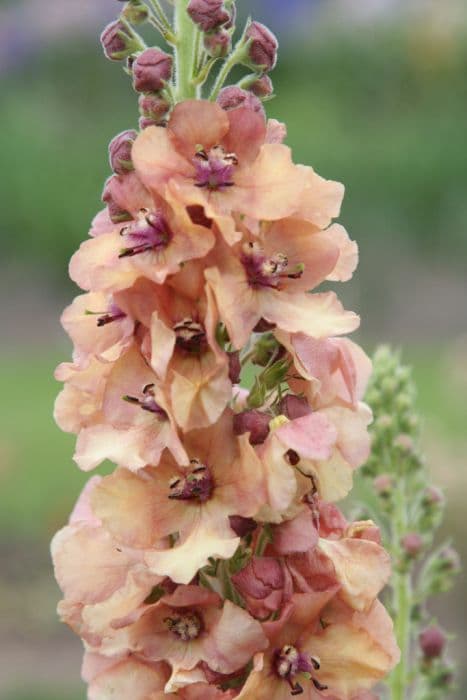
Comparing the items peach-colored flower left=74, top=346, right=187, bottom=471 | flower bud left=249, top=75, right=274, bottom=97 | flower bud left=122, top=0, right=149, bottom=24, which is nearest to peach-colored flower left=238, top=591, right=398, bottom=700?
peach-colored flower left=74, top=346, right=187, bottom=471

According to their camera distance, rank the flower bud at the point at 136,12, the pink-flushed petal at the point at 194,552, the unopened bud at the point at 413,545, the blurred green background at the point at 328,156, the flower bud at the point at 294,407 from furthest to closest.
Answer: the blurred green background at the point at 328,156 < the unopened bud at the point at 413,545 < the flower bud at the point at 136,12 < the flower bud at the point at 294,407 < the pink-flushed petal at the point at 194,552

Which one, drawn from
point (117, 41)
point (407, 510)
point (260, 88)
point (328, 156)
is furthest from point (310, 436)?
point (328, 156)

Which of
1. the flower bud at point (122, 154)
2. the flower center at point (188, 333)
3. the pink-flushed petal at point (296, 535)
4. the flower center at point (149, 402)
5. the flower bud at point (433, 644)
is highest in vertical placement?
the flower bud at point (122, 154)

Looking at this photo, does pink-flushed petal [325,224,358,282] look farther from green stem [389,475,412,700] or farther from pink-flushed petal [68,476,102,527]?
green stem [389,475,412,700]

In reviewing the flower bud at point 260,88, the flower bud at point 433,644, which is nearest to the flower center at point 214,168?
the flower bud at point 260,88

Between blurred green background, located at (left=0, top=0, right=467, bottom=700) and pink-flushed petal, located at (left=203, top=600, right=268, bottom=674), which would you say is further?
blurred green background, located at (left=0, top=0, right=467, bottom=700)

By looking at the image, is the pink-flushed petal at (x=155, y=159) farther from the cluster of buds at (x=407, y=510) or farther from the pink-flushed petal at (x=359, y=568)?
the cluster of buds at (x=407, y=510)

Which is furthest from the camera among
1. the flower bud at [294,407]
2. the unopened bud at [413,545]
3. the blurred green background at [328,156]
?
the blurred green background at [328,156]

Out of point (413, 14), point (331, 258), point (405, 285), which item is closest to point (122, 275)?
point (331, 258)
